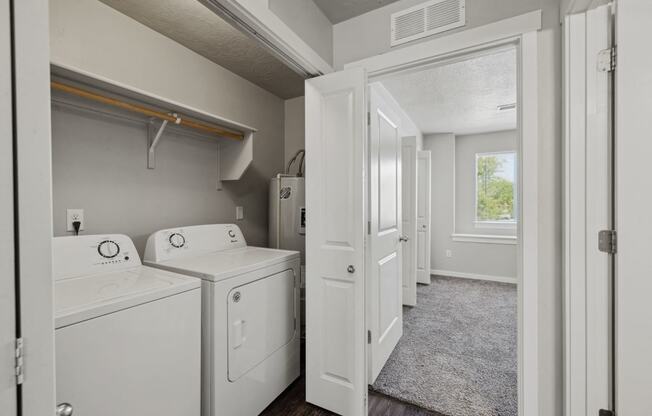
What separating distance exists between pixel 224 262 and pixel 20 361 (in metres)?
1.11

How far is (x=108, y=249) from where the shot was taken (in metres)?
1.52

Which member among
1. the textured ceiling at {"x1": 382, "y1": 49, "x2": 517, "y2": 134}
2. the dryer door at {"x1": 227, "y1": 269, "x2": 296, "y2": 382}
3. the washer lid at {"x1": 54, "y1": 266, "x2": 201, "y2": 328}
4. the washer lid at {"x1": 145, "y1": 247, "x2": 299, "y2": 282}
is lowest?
the dryer door at {"x1": 227, "y1": 269, "x2": 296, "y2": 382}

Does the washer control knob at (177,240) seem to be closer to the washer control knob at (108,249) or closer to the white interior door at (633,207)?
the washer control knob at (108,249)

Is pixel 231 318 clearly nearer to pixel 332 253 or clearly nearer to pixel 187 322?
pixel 187 322

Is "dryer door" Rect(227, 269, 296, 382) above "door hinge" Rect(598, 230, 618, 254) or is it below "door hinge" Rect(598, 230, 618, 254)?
below

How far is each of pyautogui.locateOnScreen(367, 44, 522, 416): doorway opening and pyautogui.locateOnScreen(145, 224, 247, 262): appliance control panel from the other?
1.07 m

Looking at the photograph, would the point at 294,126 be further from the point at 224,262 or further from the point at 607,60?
the point at 607,60

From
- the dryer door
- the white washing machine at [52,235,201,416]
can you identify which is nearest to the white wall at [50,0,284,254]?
the white washing machine at [52,235,201,416]

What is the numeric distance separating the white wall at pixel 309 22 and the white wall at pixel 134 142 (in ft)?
2.98

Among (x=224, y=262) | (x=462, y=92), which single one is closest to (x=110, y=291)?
(x=224, y=262)

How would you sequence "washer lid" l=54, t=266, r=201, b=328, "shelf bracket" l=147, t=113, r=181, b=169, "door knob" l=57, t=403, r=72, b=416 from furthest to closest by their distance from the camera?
"shelf bracket" l=147, t=113, r=181, b=169 < "washer lid" l=54, t=266, r=201, b=328 < "door knob" l=57, t=403, r=72, b=416

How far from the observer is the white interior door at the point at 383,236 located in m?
1.94

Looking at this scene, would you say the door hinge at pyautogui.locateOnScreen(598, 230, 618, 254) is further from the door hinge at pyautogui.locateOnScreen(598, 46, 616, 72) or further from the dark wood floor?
the dark wood floor

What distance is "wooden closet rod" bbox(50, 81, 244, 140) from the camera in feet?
4.68
